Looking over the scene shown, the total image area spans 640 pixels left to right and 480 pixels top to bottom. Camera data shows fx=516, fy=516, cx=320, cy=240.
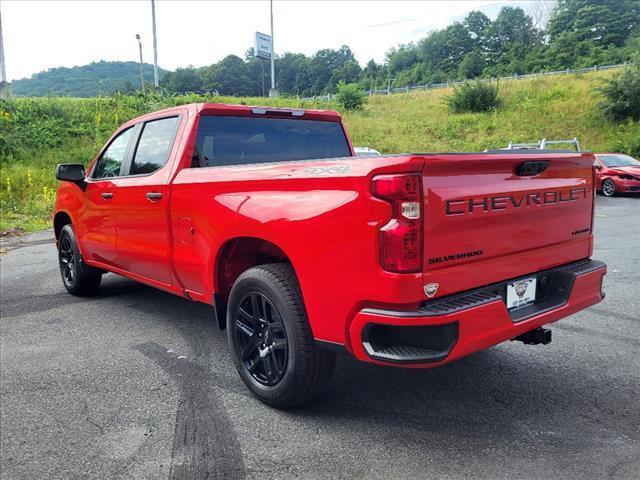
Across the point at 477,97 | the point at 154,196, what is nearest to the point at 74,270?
the point at 154,196

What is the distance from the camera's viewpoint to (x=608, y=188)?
15.4 meters

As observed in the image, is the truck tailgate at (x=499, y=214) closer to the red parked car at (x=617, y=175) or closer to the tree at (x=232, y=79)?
the red parked car at (x=617, y=175)

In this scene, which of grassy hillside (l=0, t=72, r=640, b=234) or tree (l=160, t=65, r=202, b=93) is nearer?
grassy hillside (l=0, t=72, r=640, b=234)

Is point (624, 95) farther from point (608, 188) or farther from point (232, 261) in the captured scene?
point (232, 261)

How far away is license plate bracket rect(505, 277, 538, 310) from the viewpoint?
8.93ft

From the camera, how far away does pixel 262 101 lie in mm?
28844

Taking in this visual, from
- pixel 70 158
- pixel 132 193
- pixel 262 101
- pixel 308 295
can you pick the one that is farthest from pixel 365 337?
pixel 262 101

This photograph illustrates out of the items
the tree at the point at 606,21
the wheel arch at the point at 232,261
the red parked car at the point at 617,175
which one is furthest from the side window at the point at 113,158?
the tree at the point at 606,21

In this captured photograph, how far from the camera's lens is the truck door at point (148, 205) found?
390 cm

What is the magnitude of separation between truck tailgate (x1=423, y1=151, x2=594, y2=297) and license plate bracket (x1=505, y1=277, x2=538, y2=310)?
6 cm

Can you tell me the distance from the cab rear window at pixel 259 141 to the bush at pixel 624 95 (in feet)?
85.8

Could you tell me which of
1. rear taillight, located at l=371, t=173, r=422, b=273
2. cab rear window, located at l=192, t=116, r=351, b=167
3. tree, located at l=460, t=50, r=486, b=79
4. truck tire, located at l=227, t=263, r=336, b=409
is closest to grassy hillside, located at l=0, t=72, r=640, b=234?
cab rear window, located at l=192, t=116, r=351, b=167

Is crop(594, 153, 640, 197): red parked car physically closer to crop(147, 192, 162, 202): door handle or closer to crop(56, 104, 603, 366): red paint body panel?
crop(56, 104, 603, 366): red paint body panel

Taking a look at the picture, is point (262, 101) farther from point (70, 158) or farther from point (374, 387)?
point (374, 387)
